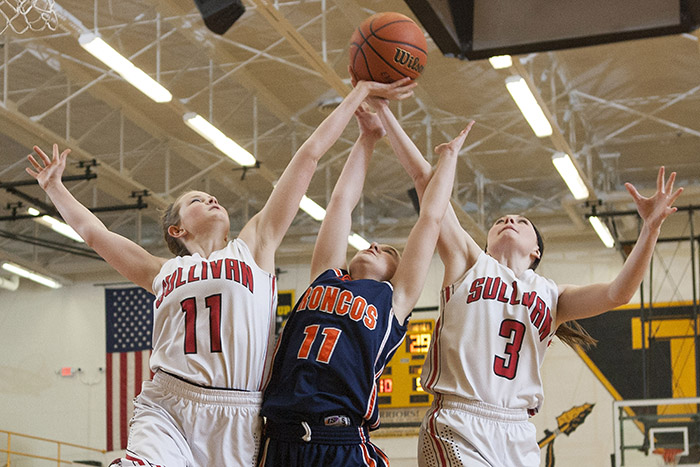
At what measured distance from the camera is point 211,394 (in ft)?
13.1

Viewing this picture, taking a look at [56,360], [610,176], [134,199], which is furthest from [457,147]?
[56,360]

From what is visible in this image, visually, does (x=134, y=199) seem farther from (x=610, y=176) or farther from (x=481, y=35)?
(x=481, y=35)

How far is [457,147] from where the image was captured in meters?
4.70

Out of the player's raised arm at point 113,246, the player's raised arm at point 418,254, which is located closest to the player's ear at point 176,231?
the player's raised arm at point 113,246

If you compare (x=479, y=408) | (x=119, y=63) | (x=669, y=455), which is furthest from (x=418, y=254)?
(x=669, y=455)

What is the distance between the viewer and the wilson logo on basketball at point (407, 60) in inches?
189

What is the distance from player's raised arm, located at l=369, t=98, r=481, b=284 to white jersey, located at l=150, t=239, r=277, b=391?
1.01m

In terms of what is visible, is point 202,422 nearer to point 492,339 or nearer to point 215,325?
point 215,325

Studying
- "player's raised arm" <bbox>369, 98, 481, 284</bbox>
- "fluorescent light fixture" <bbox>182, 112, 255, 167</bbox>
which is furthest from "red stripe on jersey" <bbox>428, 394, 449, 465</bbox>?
"fluorescent light fixture" <bbox>182, 112, 255, 167</bbox>

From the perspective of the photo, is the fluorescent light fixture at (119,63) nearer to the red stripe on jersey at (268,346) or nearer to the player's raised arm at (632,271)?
the red stripe on jersey at (268,346)

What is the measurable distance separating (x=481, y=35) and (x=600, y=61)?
7858mm

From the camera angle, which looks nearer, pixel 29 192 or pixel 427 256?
pixel 427 256

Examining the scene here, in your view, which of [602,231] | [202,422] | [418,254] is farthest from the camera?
[602,231]

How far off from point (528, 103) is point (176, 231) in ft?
23.9
